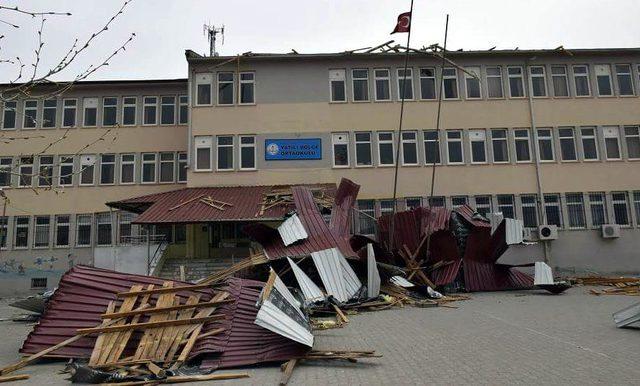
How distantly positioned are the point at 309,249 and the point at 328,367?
29.0 feet

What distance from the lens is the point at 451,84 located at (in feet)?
83.9

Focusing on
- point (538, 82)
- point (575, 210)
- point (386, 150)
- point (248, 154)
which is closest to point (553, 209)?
point (575, 210)

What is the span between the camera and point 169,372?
7.09m

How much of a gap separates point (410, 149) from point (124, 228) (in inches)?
598

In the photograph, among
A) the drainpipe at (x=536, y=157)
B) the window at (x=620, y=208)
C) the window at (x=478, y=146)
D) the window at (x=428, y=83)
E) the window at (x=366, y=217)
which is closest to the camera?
the window at (x=366, y=217)

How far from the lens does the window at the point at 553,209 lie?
24359 mm

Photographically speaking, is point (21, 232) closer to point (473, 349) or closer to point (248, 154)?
point (248, 154)

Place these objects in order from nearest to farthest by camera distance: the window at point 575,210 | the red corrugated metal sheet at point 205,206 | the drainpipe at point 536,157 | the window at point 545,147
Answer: the red corrugated metal sheet at point 205,206
the drainpipe at point 536,157
the window at point 575,210
the window at point 545,147

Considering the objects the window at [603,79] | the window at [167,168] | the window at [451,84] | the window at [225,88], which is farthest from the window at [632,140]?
the window at [167,168]

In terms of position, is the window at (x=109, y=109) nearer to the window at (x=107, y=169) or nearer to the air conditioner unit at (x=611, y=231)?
the window at (x=107, y=169)

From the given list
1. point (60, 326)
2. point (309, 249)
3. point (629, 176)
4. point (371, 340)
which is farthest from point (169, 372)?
point (629, 176)

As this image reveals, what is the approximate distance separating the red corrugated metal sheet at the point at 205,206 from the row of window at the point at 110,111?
5445 millimetres

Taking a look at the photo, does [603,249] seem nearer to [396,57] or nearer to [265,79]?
[396,57]

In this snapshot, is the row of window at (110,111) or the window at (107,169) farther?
the row of window at (110,111)
